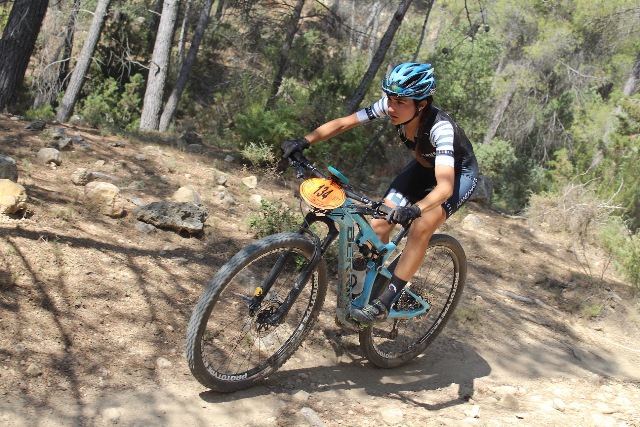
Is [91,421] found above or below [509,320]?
below

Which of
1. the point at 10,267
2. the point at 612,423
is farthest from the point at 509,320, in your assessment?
the point at 10,267

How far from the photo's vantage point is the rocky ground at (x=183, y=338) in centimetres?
345

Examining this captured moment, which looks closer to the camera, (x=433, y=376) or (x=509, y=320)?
(x=433, y=376)

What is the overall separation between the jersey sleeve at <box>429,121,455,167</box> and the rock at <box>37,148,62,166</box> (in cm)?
431

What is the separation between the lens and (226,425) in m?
3.36

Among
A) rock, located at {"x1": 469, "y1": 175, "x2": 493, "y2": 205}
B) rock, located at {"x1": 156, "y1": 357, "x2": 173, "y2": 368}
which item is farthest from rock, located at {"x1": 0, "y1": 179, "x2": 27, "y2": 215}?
rock, located at {"x1": 469, "y1": 175, "x2": 493, "y2": 205}

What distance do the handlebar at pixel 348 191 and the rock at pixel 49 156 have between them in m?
3.73

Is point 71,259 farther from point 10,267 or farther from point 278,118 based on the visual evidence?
point 278,118

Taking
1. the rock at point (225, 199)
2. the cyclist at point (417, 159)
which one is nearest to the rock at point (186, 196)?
the rock at point (225, 199)

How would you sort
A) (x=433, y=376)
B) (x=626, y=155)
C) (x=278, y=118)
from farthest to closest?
(x=626, y=155)
(x=278, y=118)
(x=433, y=376)

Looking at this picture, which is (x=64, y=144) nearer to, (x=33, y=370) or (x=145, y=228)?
(x=145, y=228)

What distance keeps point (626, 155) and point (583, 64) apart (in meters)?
18.1

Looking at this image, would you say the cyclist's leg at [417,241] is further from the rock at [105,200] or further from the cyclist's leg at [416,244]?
the rock at [105,200]

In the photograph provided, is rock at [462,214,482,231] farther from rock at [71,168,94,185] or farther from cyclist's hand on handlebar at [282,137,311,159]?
cyclist's hand on handlebar at [282,137,311,159]
